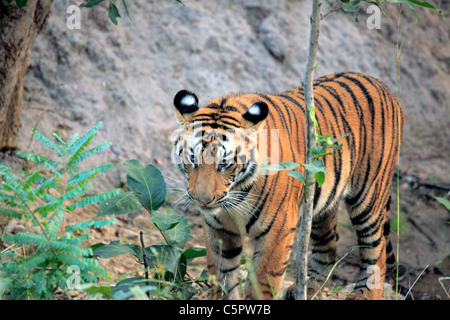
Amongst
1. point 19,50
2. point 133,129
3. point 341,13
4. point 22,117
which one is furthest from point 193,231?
point 341,13

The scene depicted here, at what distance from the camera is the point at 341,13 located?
26.8ft

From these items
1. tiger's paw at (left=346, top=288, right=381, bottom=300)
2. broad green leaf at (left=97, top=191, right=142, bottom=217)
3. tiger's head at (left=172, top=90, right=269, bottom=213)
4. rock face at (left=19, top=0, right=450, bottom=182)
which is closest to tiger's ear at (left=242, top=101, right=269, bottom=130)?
tiger's head at (left=172, top=90, right=269, bottom=213)

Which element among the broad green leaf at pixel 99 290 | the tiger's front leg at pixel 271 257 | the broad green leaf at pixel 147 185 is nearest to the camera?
the broad green leaf at pixel 99 290

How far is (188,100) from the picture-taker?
3.39 m

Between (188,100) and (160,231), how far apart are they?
0.89m

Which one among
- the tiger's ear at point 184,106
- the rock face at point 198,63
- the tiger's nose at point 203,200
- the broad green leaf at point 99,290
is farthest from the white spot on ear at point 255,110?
the rock face at point 198,63

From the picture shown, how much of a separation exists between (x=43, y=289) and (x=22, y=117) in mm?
3313

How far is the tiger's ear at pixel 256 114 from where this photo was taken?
10.5 feet

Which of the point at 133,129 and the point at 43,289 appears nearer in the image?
the point at 43,289

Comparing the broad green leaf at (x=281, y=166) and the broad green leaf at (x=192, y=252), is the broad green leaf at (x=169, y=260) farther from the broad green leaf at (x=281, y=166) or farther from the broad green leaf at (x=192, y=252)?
the broad green leaf at (x=281, y=166)

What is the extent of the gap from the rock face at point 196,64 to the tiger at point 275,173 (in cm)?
254

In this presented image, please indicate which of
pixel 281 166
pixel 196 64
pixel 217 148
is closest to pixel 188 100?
pixel 217 148

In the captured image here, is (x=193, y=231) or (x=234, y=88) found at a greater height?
(x=234, y=88)
